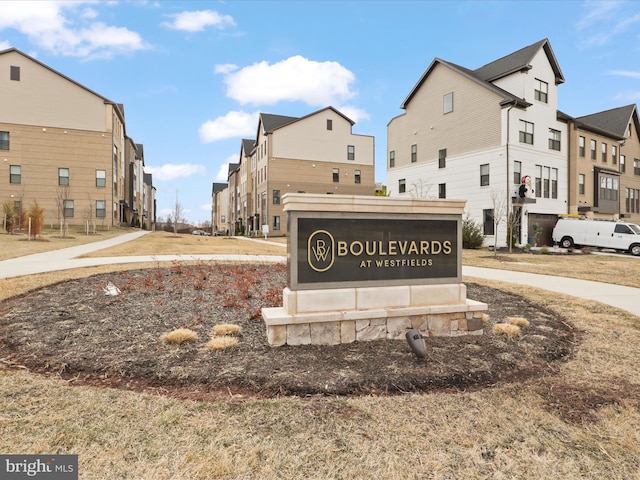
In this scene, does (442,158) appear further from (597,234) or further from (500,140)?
(597,234)

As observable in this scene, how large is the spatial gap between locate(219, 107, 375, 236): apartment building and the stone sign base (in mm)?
39932

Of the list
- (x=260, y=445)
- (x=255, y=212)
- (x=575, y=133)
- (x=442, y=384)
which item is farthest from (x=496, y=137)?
(x=255, y=212)

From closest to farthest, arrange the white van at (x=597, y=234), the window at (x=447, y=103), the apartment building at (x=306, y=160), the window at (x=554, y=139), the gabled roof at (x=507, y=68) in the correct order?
the white van at (x=597, y=234) < the gabled roof at (x=507, y=68) < the window at (x=554, y=139) < the window at (x=447, y=103) < the apartment building at (x=306, y=160)

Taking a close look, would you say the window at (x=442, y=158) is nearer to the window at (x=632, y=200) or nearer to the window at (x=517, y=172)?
the window at (x=517, y=172)

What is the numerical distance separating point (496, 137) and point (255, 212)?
1307 inches

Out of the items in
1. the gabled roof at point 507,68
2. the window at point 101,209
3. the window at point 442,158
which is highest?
the gabled roof at point 507,68

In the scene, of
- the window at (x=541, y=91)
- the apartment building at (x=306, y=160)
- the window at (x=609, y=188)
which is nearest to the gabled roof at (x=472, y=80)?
the window at (x=541, y=91)

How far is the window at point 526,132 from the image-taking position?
27672 millimetres

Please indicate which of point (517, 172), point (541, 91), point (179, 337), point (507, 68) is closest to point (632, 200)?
point (541, 91)

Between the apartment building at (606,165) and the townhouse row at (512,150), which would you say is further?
the apartment building at (606,165)

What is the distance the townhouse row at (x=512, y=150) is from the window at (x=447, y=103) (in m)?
0.08

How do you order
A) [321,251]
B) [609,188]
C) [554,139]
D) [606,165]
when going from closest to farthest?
[321,251], [554,139], [606,165], [609,188]

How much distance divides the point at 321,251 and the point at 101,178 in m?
40.4

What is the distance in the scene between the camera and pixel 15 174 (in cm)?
3538
